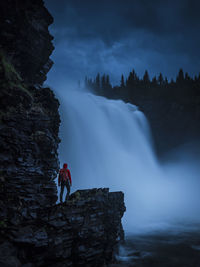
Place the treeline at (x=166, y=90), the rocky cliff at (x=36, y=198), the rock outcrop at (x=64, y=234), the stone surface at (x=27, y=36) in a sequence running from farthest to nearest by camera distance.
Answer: the treeline at (x=166, y=90), the stone surface at (x=27, y=36), the rocky cliff at (x=36, y=198), the rock outcrop at (x=64, y=234)

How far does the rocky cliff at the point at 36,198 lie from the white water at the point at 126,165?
11.8 m

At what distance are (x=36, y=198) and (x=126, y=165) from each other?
80.6ft

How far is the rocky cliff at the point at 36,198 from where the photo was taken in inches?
329

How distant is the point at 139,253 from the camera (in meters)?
13.3

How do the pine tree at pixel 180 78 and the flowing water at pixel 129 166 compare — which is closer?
the flowing water at pixel 129 166

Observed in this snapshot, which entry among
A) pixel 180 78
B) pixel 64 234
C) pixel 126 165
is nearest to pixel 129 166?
pixel 126 165

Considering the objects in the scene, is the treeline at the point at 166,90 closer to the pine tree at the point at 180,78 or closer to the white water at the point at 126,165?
the pine tree at the point at 180,78

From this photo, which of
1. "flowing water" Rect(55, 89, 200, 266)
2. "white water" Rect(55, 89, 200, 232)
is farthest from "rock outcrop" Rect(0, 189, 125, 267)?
"white water" Rect(55, 89, 200, 232)

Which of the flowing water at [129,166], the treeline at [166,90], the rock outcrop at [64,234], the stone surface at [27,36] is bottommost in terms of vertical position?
the rock outcrop at [64,234]

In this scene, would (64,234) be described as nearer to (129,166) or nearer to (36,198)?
(36,198)

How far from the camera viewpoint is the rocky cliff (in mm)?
8367

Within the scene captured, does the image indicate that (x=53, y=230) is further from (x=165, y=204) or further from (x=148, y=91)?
(x=148, y=91)

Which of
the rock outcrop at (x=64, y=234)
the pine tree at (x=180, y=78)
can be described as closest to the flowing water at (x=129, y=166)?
the rock outcrop at (x=64, y=234)

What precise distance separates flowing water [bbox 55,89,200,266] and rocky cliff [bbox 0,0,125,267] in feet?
25.3
